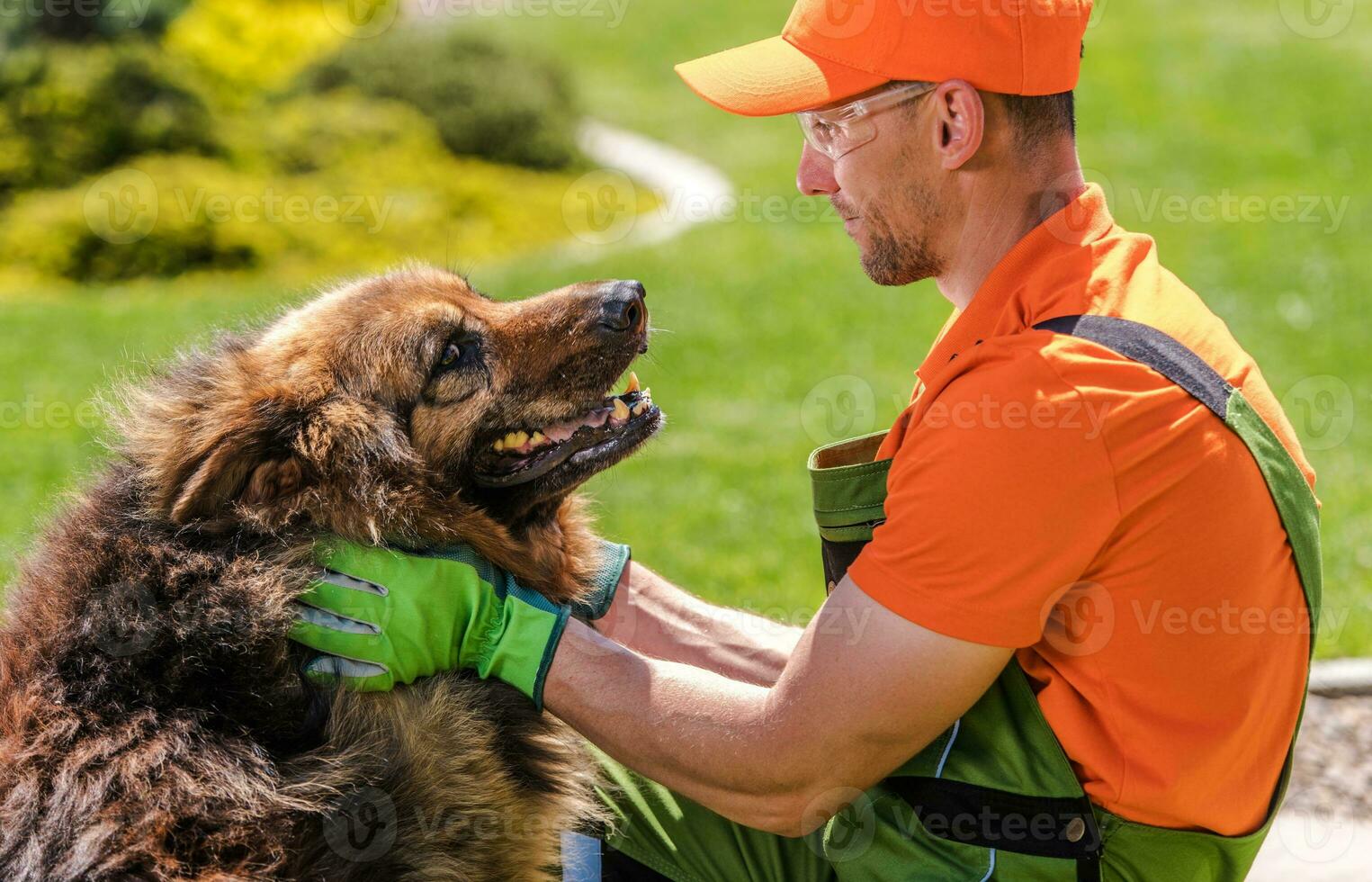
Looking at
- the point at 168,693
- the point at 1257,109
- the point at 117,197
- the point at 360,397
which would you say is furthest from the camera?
the point at 1257,109

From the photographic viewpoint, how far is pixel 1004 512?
2258 millimetres

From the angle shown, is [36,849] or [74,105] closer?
[36,849]

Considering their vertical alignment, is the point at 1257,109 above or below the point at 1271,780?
below

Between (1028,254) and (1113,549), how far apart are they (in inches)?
27.3

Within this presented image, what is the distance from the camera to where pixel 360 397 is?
298 centimetres

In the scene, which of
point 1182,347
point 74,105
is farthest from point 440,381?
point 74,105

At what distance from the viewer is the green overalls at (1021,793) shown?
238 cm

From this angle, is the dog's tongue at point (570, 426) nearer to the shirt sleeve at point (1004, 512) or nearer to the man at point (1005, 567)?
the man at point (1005, 567)

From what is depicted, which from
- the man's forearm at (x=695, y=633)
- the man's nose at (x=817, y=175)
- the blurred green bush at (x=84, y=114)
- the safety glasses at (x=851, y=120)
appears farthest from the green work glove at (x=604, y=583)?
the blurred green bush at (x=84, y=114)

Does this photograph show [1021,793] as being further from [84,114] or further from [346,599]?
[84,114]

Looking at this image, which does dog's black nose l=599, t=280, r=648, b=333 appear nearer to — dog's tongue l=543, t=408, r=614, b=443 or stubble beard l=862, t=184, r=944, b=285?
dog's tongue l=543, t=408, r=614, b=443

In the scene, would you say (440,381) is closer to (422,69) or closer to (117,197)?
(117,197)

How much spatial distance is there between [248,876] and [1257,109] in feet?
45.6

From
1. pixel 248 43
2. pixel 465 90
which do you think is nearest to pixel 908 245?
pixel 465 90
